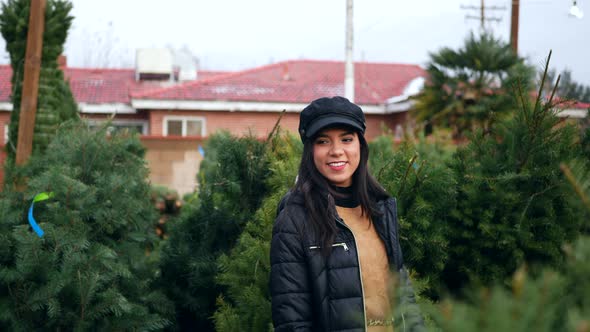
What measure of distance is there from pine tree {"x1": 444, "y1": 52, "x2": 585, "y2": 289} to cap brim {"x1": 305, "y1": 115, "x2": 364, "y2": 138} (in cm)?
122

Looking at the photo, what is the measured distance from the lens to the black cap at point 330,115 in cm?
256

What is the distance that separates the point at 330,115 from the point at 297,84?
80.5 feet

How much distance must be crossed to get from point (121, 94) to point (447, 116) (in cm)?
1564

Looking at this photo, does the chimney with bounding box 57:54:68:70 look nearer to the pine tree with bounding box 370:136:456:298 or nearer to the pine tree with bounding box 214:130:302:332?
the pine tree with bounding box 214:130:302:332

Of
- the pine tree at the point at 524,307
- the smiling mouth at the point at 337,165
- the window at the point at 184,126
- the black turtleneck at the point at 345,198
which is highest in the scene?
the window at the point at 184,126

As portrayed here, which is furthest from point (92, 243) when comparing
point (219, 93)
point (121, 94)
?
point (121, 94)

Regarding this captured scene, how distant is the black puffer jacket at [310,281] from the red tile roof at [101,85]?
2308 cm

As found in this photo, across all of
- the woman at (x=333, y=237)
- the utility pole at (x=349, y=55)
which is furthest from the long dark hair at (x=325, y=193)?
the utility pole at (x=349, y=55)

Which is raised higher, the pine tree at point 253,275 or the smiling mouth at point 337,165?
the smiling mouth at point 337,165

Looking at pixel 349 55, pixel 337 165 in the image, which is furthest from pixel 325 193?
pixel 349 55

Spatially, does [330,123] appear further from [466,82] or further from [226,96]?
[226,96]

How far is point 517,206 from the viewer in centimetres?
355

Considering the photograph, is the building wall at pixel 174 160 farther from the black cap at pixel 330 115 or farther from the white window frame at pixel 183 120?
the black cap at pixel 330 115

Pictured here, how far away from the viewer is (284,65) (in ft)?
93.8
